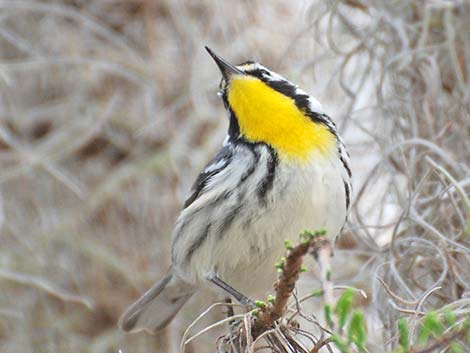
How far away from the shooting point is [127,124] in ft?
9.33

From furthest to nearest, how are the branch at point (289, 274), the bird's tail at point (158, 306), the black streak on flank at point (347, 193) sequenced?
the bird's tail at point (158, 306) < the black streak on flank at point (347, 193) < the branch at point (289, 274)

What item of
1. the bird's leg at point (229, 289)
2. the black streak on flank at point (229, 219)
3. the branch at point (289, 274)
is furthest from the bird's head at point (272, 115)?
the branch at point (289, 274)

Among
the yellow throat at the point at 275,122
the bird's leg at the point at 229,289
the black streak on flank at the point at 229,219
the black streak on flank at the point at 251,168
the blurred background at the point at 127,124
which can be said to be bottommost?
the bird's leg at the point at 229,289

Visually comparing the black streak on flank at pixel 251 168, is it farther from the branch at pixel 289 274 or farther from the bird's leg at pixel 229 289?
the branch at pixel 289 274

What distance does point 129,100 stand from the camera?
2.87 meters

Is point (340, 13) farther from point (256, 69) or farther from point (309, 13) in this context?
point (256, 69)

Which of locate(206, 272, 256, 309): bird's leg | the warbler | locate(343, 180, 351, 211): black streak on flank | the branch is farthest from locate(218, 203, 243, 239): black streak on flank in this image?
the branch

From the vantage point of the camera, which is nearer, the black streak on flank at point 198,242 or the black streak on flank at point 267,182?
the black streak on flank at point 267,182

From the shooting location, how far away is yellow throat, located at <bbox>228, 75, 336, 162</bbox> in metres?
2.04

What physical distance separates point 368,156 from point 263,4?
1.98 feet

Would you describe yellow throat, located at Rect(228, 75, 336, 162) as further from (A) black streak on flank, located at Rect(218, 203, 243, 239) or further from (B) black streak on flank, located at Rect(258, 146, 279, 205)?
(A) black streak on flank, located at Rect(218, 203, 243, 239)

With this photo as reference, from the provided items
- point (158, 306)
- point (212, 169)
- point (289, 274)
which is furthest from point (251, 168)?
point (289, 274)

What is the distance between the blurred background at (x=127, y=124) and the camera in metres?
2.44

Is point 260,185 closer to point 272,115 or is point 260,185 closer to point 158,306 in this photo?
point 272,115
